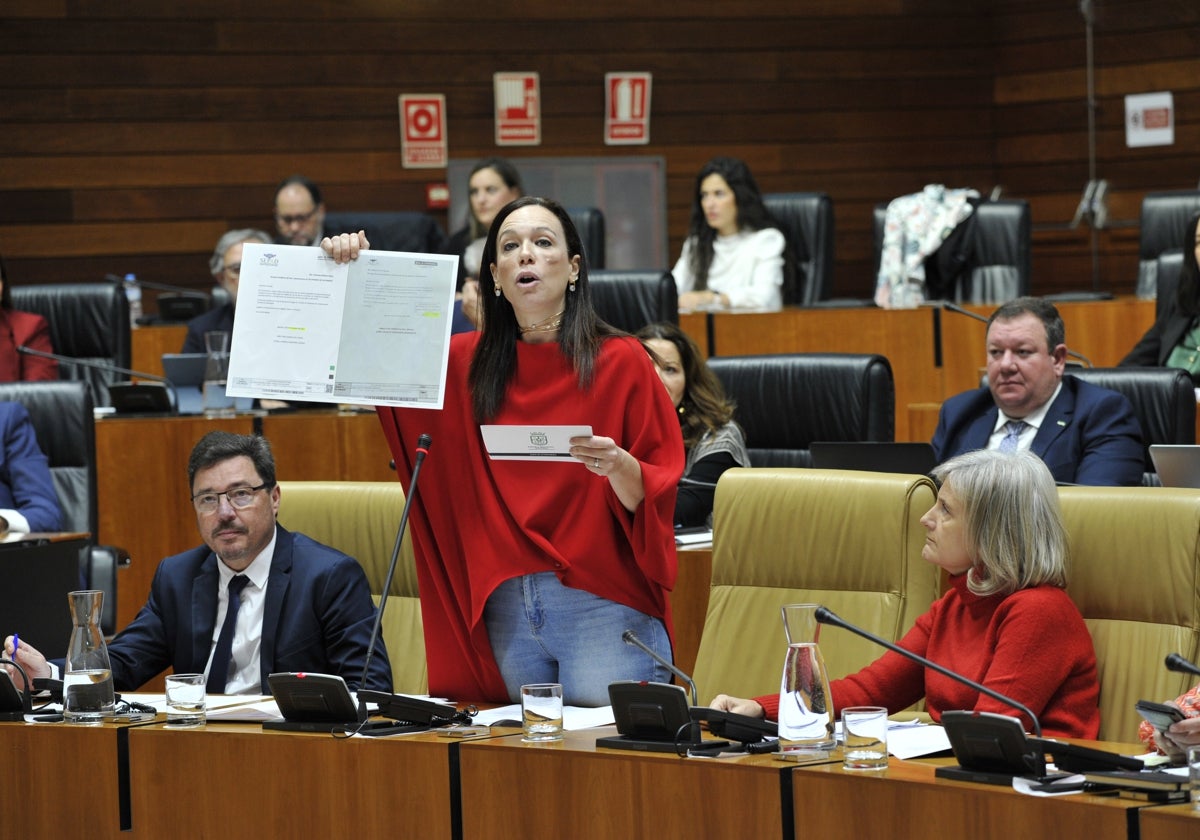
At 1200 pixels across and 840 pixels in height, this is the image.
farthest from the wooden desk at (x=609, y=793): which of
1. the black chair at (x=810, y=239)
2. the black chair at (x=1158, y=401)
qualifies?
the black chair at (x=810, y=239)

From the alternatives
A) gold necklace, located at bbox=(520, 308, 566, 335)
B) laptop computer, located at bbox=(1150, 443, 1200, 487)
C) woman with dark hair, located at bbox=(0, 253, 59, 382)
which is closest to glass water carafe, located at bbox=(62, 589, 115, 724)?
gold necklace, located at bbox=(520, 308, 566, 335)

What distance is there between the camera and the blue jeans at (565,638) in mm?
2615

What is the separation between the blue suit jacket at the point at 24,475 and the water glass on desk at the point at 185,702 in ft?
5.45

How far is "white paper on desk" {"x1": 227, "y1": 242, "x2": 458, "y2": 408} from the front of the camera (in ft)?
8.72

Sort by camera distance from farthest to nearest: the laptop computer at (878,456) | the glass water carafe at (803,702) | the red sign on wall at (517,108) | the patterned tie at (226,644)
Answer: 1. the red sign on wall at (517,108)
2. the laptop computer at (878,456)
3. the patterned tie at (226,644)
4. the glass water carafe at (803,702)

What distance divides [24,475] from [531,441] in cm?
208

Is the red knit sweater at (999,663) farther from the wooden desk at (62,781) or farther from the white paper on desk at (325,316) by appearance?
the wooden desk at (62,781)

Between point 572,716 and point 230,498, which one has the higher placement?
point 230,498

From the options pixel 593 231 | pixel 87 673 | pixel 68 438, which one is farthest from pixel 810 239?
pixel 87 673

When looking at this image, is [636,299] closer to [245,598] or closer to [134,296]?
[245,598]

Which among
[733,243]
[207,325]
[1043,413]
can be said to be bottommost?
[1043,413]

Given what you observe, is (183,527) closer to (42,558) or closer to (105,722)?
(42,558)

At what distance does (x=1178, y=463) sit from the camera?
313 centimetres

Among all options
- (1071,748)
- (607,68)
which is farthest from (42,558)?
(607,68)
